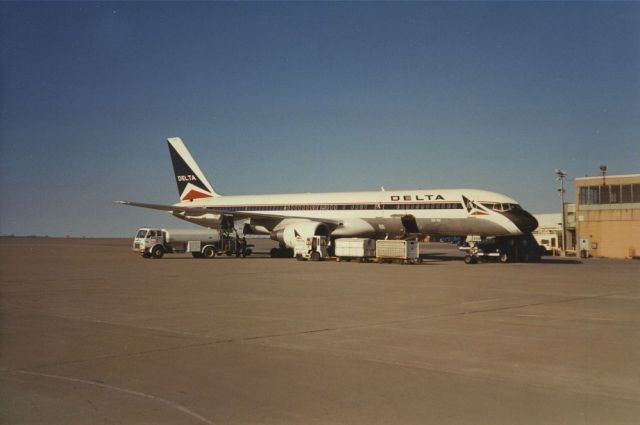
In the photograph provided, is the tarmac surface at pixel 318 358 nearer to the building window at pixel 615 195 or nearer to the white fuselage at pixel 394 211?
Answer: the white fuselage at pixel 394 211

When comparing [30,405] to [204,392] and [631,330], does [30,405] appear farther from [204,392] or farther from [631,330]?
[631,330]

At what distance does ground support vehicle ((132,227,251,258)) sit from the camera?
41.7 meters

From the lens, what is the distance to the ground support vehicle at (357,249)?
119ft

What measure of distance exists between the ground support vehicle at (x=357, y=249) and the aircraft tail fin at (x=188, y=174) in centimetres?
1928

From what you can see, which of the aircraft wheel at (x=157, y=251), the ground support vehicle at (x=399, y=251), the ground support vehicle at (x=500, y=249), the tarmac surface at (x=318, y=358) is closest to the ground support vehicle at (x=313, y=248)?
the ground support vehicle at (x=399, y=251)

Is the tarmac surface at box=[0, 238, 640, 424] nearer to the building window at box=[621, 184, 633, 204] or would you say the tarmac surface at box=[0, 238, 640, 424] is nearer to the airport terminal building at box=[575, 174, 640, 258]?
the airport terminal building at box=[575, 174, 640, 258]

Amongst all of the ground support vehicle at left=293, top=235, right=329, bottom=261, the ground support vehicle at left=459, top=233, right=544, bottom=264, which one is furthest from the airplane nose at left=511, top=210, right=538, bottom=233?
the ground support vehicle at left=293, top=235, right=329, bottom=261

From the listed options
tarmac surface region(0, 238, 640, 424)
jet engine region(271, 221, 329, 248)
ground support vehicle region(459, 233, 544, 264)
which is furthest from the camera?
jet engine region(271, 221, 329, 248)

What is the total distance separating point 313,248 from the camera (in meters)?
38.9

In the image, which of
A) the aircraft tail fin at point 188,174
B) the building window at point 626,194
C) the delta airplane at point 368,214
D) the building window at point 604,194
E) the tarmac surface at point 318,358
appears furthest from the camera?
the building window at point 604,194

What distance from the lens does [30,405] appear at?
6551mm

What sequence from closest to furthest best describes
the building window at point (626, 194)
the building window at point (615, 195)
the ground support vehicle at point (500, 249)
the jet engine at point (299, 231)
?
1. the ground support vehicle at point (500, 249)
2. the jet engine at point (299, 231)
3. the building window at point (626, 194)
4. the building window at point (615, 195)

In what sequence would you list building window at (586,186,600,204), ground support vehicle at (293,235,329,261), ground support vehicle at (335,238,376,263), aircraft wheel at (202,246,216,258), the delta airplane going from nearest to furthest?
the delta airplane, ground support vehicle at (335,238,376,263), ground support vehicle at (293,235,329,261), aircraft wheel at (202,246,216,258), building window at (586,186,600,204)

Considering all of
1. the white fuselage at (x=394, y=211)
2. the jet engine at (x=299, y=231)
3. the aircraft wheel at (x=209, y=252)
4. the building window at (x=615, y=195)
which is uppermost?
the building window at (x=615, y=195)
